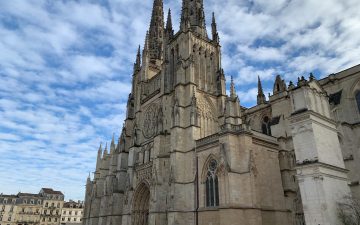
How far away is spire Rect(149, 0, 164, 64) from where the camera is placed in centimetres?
3888

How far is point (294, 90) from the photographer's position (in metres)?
12.9

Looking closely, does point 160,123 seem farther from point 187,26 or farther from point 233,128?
point 187,26

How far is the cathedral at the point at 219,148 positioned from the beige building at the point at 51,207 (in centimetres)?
3011

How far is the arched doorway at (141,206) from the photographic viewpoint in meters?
25.8

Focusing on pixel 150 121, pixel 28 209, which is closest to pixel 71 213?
pixel 28 209

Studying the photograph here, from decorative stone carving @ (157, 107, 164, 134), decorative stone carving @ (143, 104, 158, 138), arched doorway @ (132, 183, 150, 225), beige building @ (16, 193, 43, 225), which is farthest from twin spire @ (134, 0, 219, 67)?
beige building @ (16, 193, 43, 225)

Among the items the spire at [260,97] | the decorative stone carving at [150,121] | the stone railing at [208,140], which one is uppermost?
the spire at [260,97]

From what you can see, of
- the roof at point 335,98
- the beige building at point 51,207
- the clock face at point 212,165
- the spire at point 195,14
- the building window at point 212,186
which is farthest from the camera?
the beige building at point 51,207

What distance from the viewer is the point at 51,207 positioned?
5900 centimetres

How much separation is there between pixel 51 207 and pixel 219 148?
5350 centimetres

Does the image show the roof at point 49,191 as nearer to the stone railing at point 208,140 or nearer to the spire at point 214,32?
the spire at point 214,32

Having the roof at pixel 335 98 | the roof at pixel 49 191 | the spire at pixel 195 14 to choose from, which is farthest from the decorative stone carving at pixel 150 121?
the roof at pixel 49 191

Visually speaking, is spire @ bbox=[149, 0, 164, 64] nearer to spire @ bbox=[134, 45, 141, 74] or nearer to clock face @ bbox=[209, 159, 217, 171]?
spire @ bbox=[134, 45, 141, 74]

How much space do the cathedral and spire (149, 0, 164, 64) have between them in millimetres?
4821
